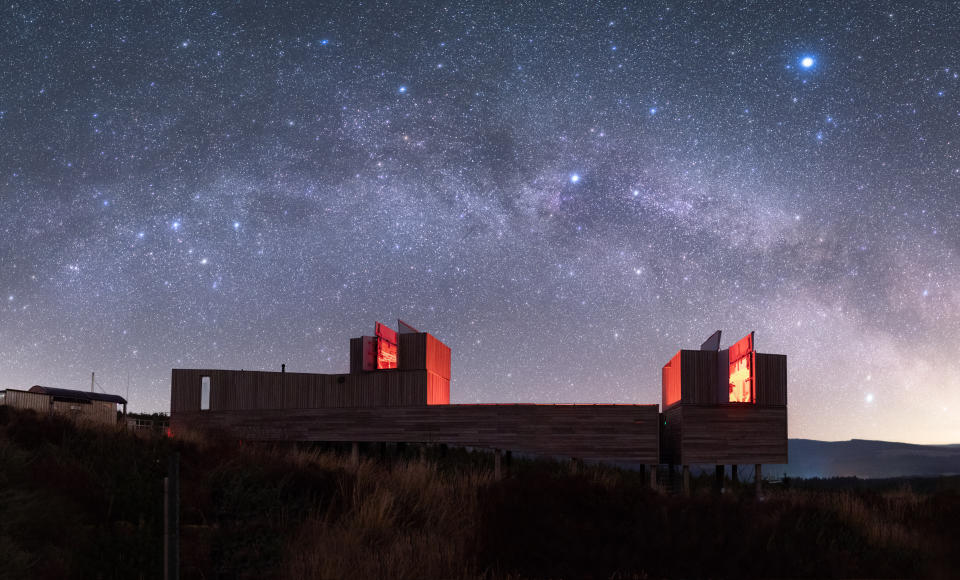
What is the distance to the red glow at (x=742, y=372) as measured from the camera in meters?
29.0

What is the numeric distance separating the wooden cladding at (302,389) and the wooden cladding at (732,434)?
597 inches

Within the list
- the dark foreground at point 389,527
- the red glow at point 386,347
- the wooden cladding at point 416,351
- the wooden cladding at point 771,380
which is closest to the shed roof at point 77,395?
the red glow at point 386,347

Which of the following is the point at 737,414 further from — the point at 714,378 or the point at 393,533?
the point at 393,533

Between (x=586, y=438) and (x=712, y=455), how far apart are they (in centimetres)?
521

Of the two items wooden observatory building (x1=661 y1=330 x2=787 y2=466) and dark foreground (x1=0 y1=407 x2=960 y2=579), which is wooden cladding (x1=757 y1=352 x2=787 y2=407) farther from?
dark foreground (x1=0 y1=407 x2=960 y2=579)

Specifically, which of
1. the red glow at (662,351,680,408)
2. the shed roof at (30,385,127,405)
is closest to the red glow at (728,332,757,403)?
the red glow at (662,351,680,408)

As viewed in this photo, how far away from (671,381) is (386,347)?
50.1ft

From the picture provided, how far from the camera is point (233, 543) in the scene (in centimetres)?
932

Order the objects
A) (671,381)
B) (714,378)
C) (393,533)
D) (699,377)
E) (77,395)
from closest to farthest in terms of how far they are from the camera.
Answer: (393,533) → (699,377) → (714,378) → (671,381) → (77,395)

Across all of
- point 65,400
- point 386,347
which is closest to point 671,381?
point 386,347

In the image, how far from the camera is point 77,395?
45031mm

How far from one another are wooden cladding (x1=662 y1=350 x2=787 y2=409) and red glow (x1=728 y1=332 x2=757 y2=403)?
1.10 ft

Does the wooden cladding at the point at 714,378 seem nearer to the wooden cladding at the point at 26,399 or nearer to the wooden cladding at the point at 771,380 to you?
the wooden cladding at the point at 771,380

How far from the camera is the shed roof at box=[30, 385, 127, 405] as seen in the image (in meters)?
43.2
